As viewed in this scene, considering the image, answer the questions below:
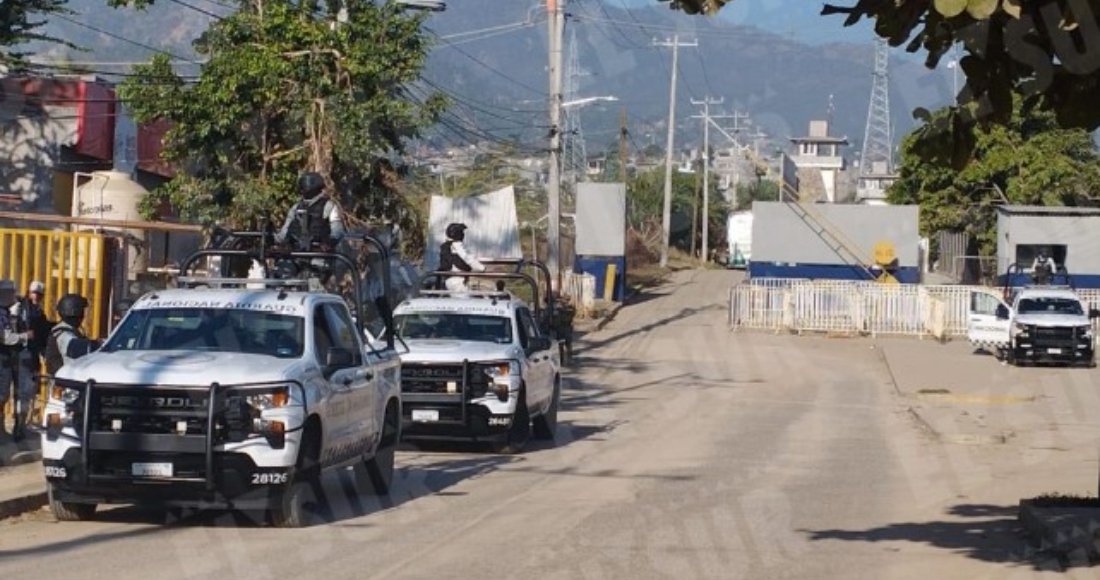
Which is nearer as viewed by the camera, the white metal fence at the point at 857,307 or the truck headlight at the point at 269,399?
the truck headlight at the point at 269,399

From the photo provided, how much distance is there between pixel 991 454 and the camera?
23.3 meters

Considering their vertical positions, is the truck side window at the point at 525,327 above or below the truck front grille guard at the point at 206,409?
above

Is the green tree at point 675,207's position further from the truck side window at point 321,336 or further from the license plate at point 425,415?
→ the truck side window at point 321,336

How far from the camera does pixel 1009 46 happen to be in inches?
403

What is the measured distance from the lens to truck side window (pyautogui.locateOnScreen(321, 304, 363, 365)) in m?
15.5

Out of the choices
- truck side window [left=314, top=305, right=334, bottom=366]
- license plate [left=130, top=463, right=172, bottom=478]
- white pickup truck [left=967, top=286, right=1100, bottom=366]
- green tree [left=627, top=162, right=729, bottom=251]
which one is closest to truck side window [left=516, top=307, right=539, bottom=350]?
truck side window [left=314, top=305, right=334, bottom=366]

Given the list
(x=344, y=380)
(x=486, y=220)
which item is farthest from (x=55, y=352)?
(x=486, y=220)

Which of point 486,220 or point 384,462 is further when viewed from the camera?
point 486,220

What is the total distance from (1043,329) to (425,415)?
82.8 feet

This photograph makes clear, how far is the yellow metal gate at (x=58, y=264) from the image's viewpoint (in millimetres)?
20453

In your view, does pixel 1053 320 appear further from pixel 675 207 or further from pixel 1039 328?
pixel 675 207

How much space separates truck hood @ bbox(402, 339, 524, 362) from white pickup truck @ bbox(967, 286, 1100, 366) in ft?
78.5

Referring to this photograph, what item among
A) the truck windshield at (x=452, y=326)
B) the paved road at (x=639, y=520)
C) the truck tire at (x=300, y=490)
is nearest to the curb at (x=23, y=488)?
the paved road at (x=639, y=520)

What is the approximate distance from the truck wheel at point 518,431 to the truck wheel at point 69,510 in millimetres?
7807
